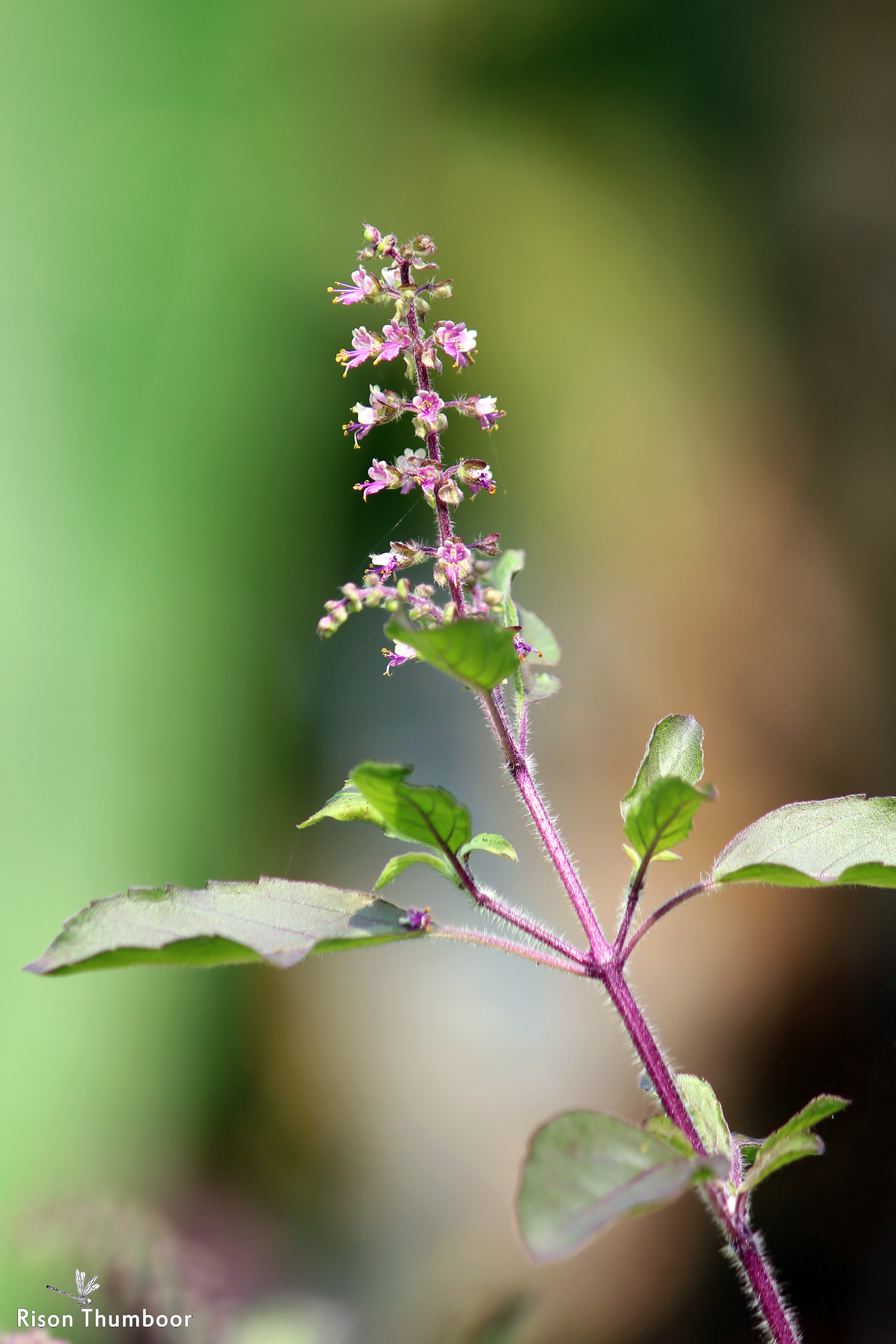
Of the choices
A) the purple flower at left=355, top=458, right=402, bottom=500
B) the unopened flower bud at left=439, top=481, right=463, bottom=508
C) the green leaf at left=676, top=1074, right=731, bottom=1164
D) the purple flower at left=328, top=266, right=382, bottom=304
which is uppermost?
the purple flower at left=328, top=266, right=382, bottom=304

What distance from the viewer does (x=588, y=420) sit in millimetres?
1104

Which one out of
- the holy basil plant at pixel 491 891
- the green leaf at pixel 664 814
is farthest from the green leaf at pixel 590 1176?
the green leaf at pixel 664 814

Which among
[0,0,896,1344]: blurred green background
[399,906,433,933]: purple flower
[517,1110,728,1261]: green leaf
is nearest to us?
[517,1110,728,1261]: green leaf

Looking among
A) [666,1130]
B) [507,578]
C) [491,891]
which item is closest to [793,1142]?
[666,1130]

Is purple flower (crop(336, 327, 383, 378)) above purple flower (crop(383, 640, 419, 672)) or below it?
above

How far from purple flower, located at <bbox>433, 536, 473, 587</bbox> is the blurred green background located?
2.16ft

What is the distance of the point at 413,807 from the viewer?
Answer: 12.5 inches

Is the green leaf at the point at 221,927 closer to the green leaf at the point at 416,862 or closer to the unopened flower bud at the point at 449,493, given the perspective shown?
the green leaf at the point at 416,862

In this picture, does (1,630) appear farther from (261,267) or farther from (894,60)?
(894,60)

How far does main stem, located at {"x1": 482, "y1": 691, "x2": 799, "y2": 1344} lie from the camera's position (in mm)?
313

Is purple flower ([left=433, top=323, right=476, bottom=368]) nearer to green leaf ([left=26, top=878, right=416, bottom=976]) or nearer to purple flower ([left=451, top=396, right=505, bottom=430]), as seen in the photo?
purple flower ([left=451, top=396, right=505, bottom=430])

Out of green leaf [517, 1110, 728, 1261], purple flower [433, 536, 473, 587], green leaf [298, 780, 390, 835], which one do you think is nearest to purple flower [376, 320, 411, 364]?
purple flower [433, 536, 473, 587]

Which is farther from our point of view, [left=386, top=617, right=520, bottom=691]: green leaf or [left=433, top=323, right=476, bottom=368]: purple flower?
[left=433, top=323, right=476, bottom=368]: purple flower

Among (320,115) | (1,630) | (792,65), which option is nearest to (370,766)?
(1,630)
